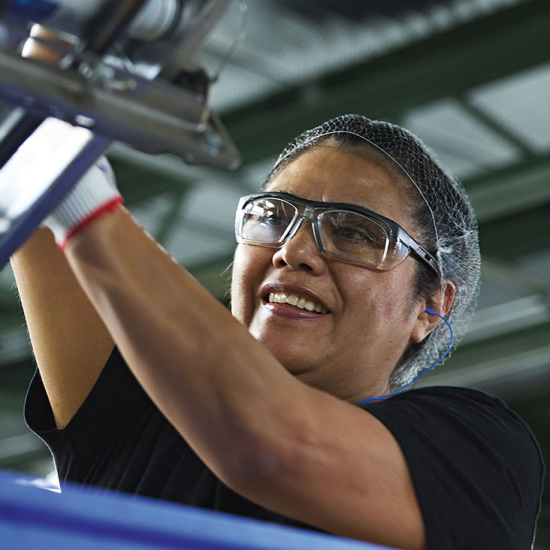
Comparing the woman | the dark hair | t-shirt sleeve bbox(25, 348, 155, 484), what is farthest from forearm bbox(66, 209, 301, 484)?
the dark hair

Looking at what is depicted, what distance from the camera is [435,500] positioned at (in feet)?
3.78

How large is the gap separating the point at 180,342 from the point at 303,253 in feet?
1.98

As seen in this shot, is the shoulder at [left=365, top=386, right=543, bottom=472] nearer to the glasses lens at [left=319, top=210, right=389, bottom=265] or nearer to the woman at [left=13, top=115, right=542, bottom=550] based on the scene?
the woman at [left=13, top=115, right=542, bottom=550]

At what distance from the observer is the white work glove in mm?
905

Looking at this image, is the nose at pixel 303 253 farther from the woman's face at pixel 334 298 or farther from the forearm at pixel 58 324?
the forearm at pixel 58 324

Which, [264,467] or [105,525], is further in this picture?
[264,467]

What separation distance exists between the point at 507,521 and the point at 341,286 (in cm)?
45

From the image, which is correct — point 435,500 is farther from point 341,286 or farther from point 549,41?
point 549,41

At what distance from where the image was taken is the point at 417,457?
1.16 m

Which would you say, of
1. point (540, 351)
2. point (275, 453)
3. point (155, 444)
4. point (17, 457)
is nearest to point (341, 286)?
point (155, 444)

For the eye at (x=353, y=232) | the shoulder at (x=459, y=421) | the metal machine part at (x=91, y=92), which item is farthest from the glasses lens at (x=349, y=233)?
the metal machine part at (x=91, y=92)

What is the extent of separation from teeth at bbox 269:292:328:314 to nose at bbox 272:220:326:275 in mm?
47

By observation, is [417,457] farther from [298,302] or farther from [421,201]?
[421,201]

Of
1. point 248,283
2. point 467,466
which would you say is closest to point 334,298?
point 248,283
